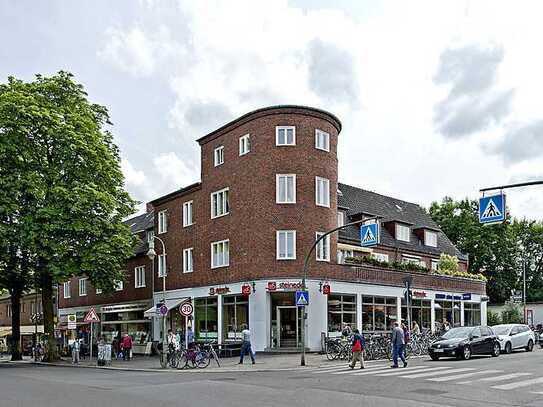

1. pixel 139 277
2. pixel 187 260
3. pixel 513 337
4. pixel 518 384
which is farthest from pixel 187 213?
pixel 518 384

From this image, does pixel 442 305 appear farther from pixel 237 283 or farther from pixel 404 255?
pixel 237 283

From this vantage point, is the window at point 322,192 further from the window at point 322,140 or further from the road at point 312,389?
the road at point 312,389

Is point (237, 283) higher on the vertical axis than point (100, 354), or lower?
higher

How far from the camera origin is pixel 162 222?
49.6 metres

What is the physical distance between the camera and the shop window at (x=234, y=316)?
39247 millimetres

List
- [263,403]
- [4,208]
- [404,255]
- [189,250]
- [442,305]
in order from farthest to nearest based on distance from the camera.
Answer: [404,255] → [442,305] → [189,250] → [4,208] → [263,403]

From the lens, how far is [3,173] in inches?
1454

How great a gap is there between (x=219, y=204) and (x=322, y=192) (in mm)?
6778

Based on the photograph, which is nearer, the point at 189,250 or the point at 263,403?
the point at 263,403

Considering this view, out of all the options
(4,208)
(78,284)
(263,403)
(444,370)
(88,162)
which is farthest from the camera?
(78,284)

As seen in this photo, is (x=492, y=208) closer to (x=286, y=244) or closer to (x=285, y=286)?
(x=285, y=286)

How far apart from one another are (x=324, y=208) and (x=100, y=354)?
14494mm

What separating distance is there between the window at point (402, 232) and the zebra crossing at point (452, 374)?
89.7ft

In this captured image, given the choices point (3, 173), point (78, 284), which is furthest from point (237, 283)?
point (78, 284)
